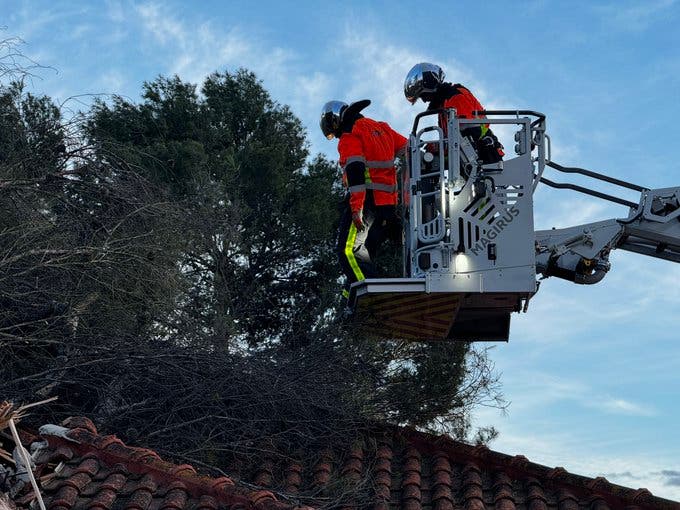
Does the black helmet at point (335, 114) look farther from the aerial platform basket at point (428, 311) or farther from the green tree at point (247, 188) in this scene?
the green tree at point (247, 188)

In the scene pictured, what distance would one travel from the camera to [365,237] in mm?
12289

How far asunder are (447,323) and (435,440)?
1.55 m

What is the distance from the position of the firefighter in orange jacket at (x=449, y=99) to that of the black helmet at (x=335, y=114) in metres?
0.74

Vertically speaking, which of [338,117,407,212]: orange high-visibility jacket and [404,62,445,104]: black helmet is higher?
[404,62,445,104]: black helmet

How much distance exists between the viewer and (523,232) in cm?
1102

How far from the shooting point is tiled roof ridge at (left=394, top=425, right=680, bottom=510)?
36.7ft

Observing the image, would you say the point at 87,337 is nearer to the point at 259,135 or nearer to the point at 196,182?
the point at 196,182

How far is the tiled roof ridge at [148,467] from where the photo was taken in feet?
30.5

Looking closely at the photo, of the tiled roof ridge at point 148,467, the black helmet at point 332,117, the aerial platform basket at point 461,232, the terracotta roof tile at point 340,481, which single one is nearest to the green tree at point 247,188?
the black helmet at point 332,117

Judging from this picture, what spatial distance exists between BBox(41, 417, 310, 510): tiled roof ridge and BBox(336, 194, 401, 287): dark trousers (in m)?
3.13

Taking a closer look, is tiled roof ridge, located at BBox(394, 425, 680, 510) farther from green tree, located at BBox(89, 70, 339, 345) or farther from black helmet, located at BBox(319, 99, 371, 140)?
green tree, located at BBox(89, 70, 339, 345)

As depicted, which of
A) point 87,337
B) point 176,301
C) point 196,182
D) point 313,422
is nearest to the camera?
point 87,337

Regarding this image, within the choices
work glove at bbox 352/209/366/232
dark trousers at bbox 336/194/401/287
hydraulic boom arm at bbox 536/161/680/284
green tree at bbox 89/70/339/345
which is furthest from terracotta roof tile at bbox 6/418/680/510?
green tree at bbox 89/70/339/345

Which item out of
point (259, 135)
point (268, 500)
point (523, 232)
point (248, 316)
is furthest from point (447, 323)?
point (259, 135)
